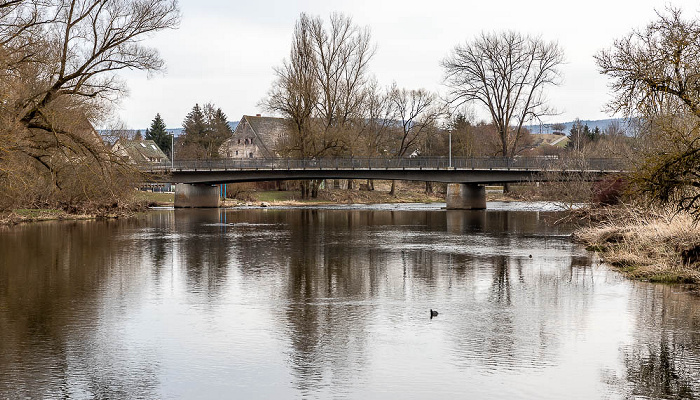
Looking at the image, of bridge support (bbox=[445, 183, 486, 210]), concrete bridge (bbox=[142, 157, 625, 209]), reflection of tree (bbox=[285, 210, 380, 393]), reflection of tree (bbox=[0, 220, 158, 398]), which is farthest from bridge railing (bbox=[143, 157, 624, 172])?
reflection of tree (bbox=[285, 210, 380, 393])

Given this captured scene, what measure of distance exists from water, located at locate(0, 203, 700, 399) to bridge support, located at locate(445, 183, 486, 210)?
44.1 meters

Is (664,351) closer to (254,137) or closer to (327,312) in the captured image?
(327,312)

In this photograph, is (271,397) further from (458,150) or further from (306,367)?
(458,150)

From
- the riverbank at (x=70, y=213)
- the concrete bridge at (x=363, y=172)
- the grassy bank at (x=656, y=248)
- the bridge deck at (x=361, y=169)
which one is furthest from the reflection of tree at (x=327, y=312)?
the concrete bridge at (x=363, y=172)

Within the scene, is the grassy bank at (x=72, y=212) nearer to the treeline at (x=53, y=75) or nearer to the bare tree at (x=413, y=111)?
the treeline at (x=53, y=75)

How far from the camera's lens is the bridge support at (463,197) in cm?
6969

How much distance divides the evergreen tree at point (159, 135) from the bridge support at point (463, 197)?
234 ft

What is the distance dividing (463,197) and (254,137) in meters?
59.0

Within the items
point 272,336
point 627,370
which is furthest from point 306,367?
point 627,370

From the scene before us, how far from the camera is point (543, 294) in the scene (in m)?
17.1

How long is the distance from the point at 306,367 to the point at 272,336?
2034 millimetres

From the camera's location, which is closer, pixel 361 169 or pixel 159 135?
pixel 361 169

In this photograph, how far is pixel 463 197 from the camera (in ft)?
230

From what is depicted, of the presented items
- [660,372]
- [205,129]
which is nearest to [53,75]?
[660,372]
